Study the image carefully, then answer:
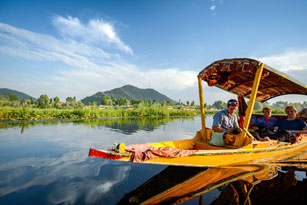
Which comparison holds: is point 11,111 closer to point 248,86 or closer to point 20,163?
point 20,163

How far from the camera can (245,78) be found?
569 cm

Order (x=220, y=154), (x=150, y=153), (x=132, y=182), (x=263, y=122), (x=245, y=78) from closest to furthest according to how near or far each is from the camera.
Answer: (x=150, y=153), (x=220, y=154), (x=132, y=182), (x=245, y=78), (x=263, y=122)

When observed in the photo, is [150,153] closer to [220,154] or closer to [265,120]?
[220,154]

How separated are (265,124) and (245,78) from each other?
221cm

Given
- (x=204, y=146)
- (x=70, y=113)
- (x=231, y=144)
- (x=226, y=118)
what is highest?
(x=226, y=118)

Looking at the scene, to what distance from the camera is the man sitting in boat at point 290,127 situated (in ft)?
16.3

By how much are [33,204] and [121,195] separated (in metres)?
1.51

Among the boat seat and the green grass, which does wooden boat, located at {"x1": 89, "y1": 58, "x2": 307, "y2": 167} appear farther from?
the green grass

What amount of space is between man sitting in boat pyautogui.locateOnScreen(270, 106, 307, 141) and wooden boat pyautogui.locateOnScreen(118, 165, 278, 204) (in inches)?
41.2

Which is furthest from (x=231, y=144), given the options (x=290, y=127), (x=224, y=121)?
(x=290, y=127)

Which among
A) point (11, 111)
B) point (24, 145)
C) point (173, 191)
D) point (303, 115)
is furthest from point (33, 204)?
point (11, 111)

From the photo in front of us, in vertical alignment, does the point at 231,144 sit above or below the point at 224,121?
below

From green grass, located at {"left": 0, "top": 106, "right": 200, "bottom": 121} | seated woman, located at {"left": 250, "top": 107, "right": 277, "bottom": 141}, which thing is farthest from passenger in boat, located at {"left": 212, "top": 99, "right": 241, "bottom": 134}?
green grass, located at {"left": 0, "top": 106, "right": 200, "bottom": 121}

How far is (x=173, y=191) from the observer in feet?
10.7
